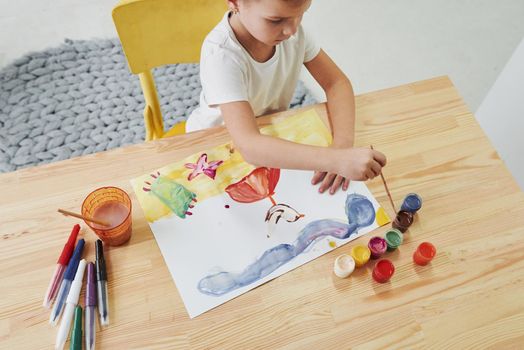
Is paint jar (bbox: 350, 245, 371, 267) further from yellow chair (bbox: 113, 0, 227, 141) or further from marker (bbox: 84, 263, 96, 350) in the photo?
yellow chair (bbox: 113, 0, 227, 141)

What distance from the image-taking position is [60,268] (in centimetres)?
69

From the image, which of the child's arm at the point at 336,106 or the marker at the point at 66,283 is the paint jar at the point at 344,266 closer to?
the child's arm at the point at 336,106

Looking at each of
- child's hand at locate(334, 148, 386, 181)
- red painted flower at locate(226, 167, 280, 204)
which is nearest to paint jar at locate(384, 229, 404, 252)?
child's hand at locate(334, 148, 386, 181)

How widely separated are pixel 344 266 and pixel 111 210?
1.35ft

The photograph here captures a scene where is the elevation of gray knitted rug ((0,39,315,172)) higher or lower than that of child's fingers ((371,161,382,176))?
lower

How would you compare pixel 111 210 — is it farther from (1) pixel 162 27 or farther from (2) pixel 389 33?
(2) pixel 389 33

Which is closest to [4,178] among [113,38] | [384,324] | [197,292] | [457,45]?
[197,292]

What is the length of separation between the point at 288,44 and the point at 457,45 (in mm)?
1516

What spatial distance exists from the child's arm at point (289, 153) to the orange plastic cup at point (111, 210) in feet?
0.78

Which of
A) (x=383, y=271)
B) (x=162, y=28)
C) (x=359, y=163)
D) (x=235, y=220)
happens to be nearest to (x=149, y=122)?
(x=162, y=28)

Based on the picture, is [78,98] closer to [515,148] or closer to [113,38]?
[113,38]

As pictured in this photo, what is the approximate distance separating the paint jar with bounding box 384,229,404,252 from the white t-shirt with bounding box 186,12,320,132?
37cm

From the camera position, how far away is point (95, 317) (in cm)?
67

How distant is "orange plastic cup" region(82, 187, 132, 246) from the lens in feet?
2.31
